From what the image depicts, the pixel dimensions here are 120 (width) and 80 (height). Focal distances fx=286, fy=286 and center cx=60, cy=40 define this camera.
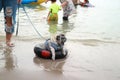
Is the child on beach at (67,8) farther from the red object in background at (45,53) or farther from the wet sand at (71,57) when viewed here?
the red object in background at (45,53)

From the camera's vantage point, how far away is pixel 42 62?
204 inches

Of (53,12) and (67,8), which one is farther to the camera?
(67,8)

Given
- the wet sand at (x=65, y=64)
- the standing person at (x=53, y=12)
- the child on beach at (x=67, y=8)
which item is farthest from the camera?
the child on beach at (x=67, y=8)

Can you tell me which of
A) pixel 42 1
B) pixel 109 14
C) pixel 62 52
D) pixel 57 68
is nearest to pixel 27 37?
pixel 62 52

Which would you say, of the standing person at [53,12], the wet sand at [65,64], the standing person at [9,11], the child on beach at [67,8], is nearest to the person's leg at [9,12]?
the standing person at [9,11]

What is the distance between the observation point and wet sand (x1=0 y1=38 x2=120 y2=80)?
14.9 feet

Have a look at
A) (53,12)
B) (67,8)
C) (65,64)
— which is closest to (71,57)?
(65,64)

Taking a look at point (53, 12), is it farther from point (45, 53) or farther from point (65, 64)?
point (65, 64)

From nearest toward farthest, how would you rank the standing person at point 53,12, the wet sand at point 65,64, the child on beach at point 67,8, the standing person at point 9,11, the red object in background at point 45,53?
the wet sand at point 65,64, the red object in background at point 45,53, the standing person at point 9,11, the standing person at point 53,12, the child on beach at point 67,8

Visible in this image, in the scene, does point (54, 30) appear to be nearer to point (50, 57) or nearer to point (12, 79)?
point (50, 57)

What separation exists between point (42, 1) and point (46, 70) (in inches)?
400

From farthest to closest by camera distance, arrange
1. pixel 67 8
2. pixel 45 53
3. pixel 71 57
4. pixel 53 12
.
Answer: pixel 67 8, pixel 53 12, pixel 71 57, pixel 45 53

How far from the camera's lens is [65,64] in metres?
5.14

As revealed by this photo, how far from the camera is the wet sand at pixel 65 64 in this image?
4539 millimetres
